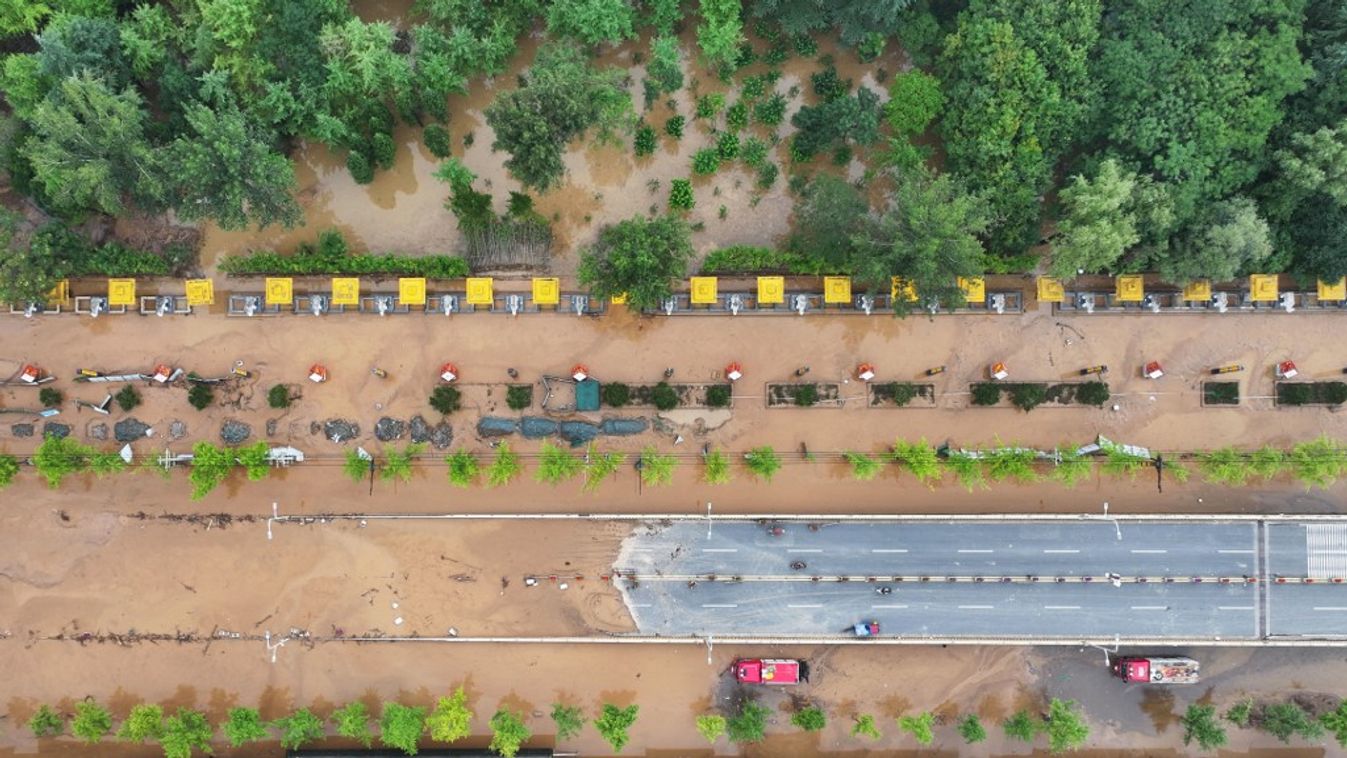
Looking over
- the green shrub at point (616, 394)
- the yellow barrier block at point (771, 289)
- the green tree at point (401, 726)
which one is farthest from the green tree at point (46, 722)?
the yellow barrier block at point (771, 289)

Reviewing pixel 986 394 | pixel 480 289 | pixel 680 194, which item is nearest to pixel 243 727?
pixel 480 289

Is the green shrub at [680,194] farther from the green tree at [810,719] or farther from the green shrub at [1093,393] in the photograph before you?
the green tree at [810,719]

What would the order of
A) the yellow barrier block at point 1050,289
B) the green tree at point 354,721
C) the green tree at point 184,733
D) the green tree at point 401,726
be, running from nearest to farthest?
the green tree at point 401,726 < the green tree at point 184,733 < the green tree at point 354,721 < the yellow barrier block at point 1050,289

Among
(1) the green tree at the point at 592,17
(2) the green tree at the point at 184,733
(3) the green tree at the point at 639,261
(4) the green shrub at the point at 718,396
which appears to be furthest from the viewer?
(4) the green shrub at the point at 718,396

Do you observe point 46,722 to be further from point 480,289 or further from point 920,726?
point 920,726

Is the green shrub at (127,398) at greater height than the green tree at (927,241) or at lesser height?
lesser

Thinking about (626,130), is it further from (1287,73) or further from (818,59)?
(1287,73)

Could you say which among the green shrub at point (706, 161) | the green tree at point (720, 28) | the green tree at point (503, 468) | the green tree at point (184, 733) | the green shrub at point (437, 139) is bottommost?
the green tree at point (184, 733)
